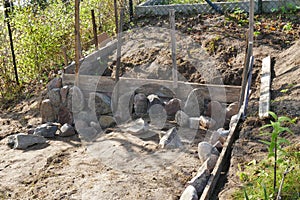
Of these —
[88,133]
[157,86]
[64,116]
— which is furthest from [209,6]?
[88,133]

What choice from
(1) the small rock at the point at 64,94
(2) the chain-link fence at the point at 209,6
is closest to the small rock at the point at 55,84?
(1) the small rock at the point at 64,94

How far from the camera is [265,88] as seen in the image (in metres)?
4.79

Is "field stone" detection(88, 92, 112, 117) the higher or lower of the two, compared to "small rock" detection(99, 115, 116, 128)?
higher

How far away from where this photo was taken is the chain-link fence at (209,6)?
6879 millimetres

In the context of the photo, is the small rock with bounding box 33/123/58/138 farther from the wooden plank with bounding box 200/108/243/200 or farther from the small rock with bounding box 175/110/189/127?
the wooden plank with bounding box 200/108/243/200

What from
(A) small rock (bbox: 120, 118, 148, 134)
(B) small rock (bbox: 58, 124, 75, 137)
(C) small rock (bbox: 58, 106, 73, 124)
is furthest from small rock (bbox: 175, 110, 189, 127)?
(C) small rock (bbox: 58, 106, 73, 124)

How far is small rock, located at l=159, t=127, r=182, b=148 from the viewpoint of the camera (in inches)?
186

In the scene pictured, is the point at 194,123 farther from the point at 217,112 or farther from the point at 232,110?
the point at 232,110

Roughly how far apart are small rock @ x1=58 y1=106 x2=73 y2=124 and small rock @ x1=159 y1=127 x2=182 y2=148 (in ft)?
5.55

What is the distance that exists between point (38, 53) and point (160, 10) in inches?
98.7

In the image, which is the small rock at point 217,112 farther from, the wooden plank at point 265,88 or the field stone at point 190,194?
the field stone at point 190,194

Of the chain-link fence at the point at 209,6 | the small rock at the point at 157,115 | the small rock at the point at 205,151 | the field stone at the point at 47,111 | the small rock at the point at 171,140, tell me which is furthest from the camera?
the chain-link fence at the point at 209,6

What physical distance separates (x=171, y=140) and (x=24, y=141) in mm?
1933

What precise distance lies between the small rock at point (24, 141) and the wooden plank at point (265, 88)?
9.30 ft
